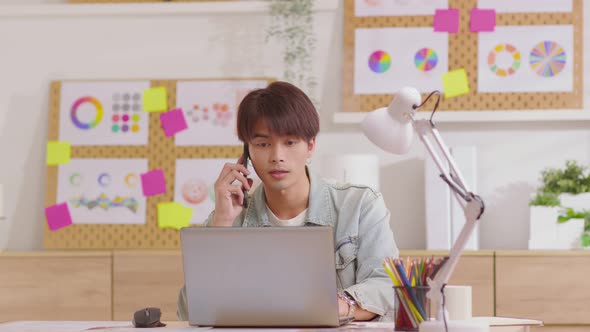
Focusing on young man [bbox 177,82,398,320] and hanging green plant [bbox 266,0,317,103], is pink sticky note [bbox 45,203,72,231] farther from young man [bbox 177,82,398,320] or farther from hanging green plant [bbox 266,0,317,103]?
young man [bbox 177,82,398,320]

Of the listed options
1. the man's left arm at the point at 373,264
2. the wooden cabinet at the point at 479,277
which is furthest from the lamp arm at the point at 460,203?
the wooden cabinet at the point at 479,277

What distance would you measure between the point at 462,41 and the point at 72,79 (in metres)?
1.65

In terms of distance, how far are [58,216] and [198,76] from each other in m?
0.83

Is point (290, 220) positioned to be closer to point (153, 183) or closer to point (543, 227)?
point (543, 227)

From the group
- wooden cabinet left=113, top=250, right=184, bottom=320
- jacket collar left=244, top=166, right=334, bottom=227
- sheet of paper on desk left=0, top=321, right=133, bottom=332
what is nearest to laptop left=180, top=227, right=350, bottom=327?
sheet of paper on desk left=0, top=321, right=133, bottom=332

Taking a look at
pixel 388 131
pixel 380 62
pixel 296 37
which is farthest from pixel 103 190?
pixel 388 131

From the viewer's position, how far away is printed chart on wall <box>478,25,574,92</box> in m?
3.49

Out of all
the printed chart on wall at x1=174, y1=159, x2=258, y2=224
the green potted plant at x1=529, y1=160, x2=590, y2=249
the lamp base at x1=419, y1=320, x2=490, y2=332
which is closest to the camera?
the lamp base at x1=419, y1=320, x2=490, y2=332

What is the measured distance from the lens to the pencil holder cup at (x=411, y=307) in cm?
161

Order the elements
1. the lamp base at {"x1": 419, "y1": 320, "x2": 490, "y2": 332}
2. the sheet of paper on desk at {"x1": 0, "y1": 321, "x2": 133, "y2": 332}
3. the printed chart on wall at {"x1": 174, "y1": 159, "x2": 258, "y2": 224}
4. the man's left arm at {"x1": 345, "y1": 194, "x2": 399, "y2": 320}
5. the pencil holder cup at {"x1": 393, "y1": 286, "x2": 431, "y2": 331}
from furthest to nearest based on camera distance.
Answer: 1. the printed chart on wall at {"x1": 174, "y1": 159, "x2": 258, "y2": 224}
2. the man's left arm at {"x1": 345, "y1": 194, "x2": 399, "y2": 320}
3. the sheet of paper on desk at {"x1": 0, "y1": 321, "x2": 133, "y2": 332}
4. the pencil holder cup at {"x1": 393, "y1": 286, "x2": 431, "y2": 331}
5. the lamp base at {"x1": 419, "y1": 320, "x2": 490, "y2": 332}

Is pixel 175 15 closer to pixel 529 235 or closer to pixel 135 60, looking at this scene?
pixel 135 60

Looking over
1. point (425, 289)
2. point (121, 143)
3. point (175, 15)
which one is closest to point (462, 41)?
point (175, 15)

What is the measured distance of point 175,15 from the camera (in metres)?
3.71

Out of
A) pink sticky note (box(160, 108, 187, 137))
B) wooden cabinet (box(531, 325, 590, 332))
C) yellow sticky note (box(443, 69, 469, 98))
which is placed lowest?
wooden cabinet (box(531, 325, 590, 332))
